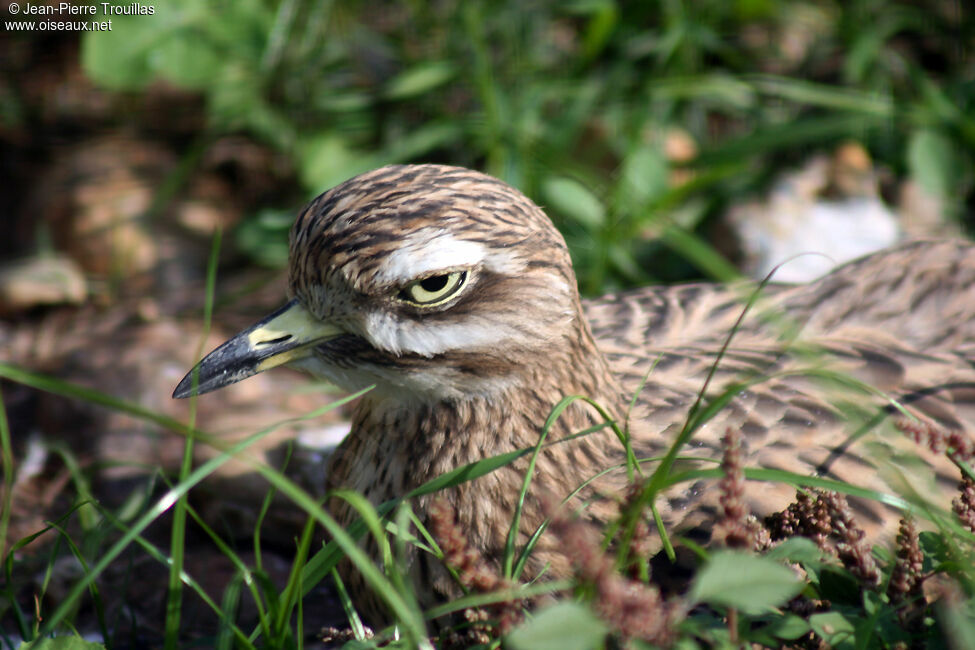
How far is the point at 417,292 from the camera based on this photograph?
239cm

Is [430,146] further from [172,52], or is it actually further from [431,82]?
[172,52]

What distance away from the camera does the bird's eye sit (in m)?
2.39

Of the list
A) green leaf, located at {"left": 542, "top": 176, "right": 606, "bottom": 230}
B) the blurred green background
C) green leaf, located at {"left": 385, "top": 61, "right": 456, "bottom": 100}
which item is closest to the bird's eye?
the blurred green background

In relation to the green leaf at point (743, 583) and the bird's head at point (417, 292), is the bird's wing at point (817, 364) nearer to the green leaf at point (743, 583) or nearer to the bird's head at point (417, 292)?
the bird's head at point (417, 292)

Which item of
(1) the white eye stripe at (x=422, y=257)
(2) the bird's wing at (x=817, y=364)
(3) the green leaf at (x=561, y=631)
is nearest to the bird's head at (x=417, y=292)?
(1) the white eye stripe at (x=422, y=257)

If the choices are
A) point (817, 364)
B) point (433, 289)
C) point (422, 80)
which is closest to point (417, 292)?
point (433, 289)

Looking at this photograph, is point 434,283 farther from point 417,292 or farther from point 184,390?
point 184,390

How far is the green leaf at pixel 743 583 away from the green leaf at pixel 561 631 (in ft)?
0.58

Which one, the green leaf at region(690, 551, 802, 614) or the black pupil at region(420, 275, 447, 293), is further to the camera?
the black pupil at region(420, 275, 447, 293)

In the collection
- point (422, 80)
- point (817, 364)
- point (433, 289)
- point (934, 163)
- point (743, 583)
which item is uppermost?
point (422, 80)

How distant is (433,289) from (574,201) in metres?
1.94

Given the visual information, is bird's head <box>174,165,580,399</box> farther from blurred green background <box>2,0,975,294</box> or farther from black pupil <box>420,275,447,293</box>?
blurred green background <box>2,0,975,294</box>

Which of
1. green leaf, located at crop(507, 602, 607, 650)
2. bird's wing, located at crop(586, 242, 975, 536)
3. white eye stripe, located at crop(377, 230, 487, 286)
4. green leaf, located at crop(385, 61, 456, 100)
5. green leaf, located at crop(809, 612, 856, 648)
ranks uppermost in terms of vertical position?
green leaf, located at crop(385, 61, 456, 100)

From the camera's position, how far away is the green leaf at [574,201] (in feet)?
13.9
